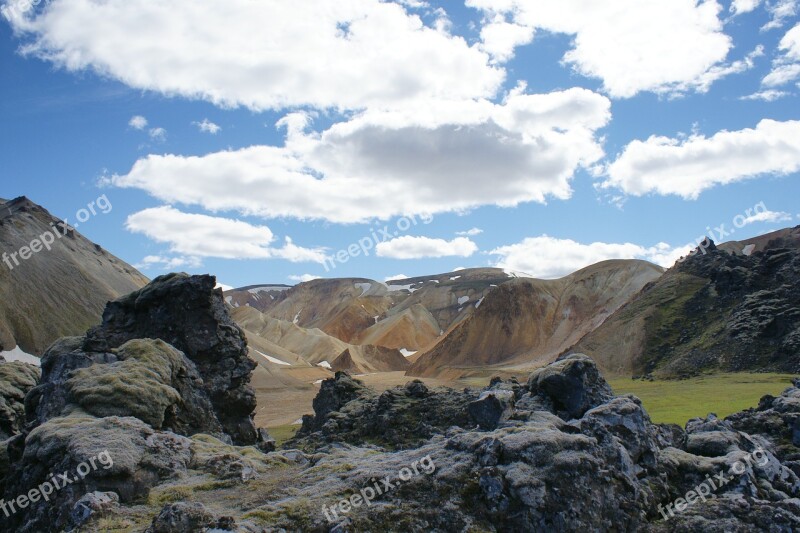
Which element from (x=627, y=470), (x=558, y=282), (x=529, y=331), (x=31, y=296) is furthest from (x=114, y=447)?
(x=558, y=282)

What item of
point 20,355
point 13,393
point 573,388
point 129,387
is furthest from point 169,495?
point 20,355

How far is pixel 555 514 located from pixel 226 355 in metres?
28.1

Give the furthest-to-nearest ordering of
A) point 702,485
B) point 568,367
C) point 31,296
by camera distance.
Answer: point 31,296, point 568,367, point 702,485

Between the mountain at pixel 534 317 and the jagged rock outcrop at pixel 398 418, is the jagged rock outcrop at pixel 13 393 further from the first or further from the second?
the mountain at pixel 534 317

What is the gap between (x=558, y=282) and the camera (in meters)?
190

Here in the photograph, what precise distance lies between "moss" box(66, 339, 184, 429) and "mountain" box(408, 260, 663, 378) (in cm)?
12978

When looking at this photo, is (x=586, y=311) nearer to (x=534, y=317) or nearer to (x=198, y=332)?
(x=534, y=317)

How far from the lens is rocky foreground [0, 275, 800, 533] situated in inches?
586

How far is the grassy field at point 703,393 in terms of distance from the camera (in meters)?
48.1

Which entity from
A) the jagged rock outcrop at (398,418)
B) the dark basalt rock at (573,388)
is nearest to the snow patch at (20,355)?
the jagged rock outcrop at (398,418)

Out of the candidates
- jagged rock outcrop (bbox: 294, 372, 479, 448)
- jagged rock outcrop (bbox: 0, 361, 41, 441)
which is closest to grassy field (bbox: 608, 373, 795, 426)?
jagged rock outcrop (bbox: 294, 372, 479, 448)

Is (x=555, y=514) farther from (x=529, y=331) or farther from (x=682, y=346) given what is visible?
(x=529, y=331)

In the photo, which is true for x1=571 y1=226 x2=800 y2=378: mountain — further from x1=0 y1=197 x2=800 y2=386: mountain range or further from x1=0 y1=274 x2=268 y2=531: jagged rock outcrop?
x1=0 y1=274 x2=268 y2=531: jagged rock outcrop

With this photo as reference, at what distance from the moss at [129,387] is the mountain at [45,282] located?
3805 inches
